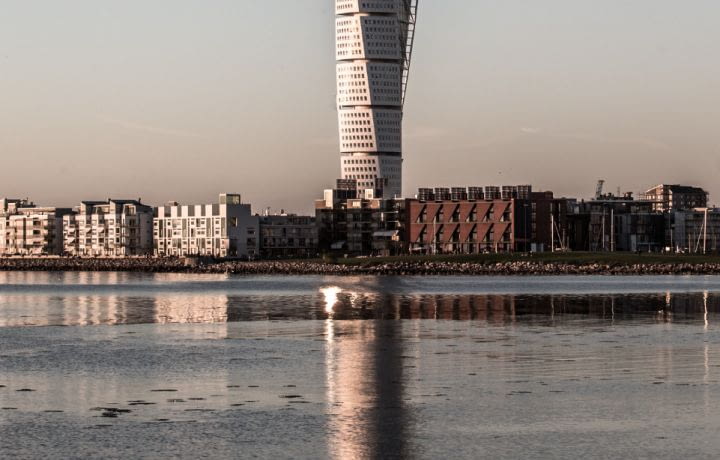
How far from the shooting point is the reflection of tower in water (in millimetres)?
29250

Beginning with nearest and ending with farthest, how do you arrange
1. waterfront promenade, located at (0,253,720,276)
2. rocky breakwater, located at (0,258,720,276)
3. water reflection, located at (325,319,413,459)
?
water reflection, located at (325,319,413,459)
rocky breakwater, located at (0,258,720,276)
waterfront promenade, located at (0,253,720,276)

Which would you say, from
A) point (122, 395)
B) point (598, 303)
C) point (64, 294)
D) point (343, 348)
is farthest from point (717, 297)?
point (122, 395)

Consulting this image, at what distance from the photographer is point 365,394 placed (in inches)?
1451

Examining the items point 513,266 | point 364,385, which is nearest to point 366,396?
point 364,385

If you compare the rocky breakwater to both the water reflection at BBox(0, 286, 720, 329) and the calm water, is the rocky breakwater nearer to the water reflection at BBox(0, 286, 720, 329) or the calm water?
the water reflection at BBox(0, 286, 720, 329)

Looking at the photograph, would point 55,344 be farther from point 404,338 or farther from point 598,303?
point 598,303

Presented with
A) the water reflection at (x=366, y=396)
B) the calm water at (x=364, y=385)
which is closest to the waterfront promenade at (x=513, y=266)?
the calm water at (x=364, y=385)

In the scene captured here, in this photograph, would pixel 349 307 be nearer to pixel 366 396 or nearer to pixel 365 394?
pixel 365 394

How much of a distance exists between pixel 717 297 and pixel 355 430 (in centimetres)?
6301

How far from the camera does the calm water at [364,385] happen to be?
96.7ft

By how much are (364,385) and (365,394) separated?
1.97 meters

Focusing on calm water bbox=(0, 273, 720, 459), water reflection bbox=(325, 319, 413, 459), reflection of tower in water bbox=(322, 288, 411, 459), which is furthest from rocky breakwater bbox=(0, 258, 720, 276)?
water reflection bbox=(325, 319, 413, 459)

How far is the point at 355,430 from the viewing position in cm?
3105

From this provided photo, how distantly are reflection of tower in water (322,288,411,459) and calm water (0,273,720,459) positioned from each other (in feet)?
0.28
